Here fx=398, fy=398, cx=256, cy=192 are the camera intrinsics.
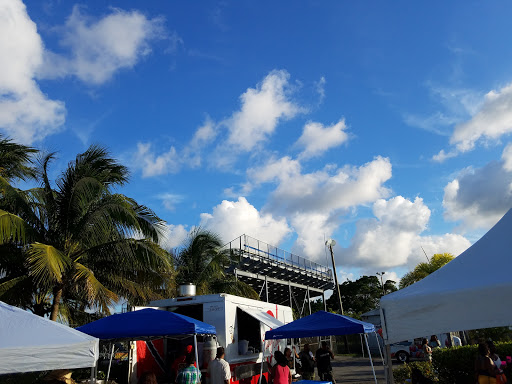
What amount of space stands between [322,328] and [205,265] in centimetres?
1257

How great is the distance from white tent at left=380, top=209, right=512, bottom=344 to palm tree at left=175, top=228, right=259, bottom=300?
16.2 meters

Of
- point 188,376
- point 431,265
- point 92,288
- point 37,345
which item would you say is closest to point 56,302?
point 92,288

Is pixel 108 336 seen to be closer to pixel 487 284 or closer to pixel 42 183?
pixel 487 284

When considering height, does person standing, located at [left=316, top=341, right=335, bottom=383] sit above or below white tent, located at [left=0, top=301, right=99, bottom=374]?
below

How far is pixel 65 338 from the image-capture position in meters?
4.32

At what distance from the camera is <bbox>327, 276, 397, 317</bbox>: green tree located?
53978 mm

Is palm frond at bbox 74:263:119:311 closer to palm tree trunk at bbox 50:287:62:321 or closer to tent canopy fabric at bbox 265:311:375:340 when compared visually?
palm tree trunk at bbox 50:287:62:321

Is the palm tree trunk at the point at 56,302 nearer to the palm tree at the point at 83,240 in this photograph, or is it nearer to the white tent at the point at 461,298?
the palm tree at the point at 83,240

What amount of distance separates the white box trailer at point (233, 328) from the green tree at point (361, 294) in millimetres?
45892

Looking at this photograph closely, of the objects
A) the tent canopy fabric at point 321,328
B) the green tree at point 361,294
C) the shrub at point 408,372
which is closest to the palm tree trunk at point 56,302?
the tent canopy fabric at point 321,328

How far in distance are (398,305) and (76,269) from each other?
9.73 meters

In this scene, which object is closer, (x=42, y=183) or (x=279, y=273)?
(x=42, y=183)

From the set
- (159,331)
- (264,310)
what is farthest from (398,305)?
(264,310)

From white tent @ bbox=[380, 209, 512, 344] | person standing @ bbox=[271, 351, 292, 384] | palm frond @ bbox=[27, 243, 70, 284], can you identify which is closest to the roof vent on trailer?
palm frond @ bbox=[27, 243, 70, 284]
